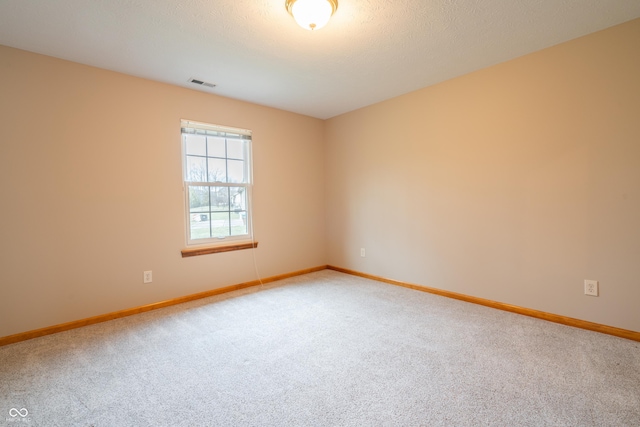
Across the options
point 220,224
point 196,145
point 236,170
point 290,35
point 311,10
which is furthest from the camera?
point 236,170

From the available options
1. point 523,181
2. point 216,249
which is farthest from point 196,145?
point 523,181

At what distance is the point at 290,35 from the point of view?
2.22m

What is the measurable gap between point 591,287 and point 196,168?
394 centimetres

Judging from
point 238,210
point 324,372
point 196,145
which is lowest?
point 324,372

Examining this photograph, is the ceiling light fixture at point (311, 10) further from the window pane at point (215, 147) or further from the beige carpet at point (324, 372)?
the beige carpet at point (324, 372)

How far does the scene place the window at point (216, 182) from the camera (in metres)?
3.30

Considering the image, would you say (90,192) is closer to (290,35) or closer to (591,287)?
(290,35)

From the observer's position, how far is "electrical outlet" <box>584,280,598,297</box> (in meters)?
2.35

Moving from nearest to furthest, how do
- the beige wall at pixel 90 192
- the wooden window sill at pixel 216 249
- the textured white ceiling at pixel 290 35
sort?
the textured white ceiling at pixel 290 35 < the beige wall at pixel 90 192 < the wooden window sill at pixel 216 249

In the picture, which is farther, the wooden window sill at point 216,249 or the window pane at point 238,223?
the window pane at point 238,223

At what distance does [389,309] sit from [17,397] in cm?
273

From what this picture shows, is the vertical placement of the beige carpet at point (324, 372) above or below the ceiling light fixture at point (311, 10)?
below

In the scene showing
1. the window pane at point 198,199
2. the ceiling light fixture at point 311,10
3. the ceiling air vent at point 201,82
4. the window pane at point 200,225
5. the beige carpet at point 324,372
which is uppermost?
the ceiling air vent at point 201,82

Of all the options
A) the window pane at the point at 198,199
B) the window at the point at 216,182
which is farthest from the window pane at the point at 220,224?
the window pane at the point at 198,199
